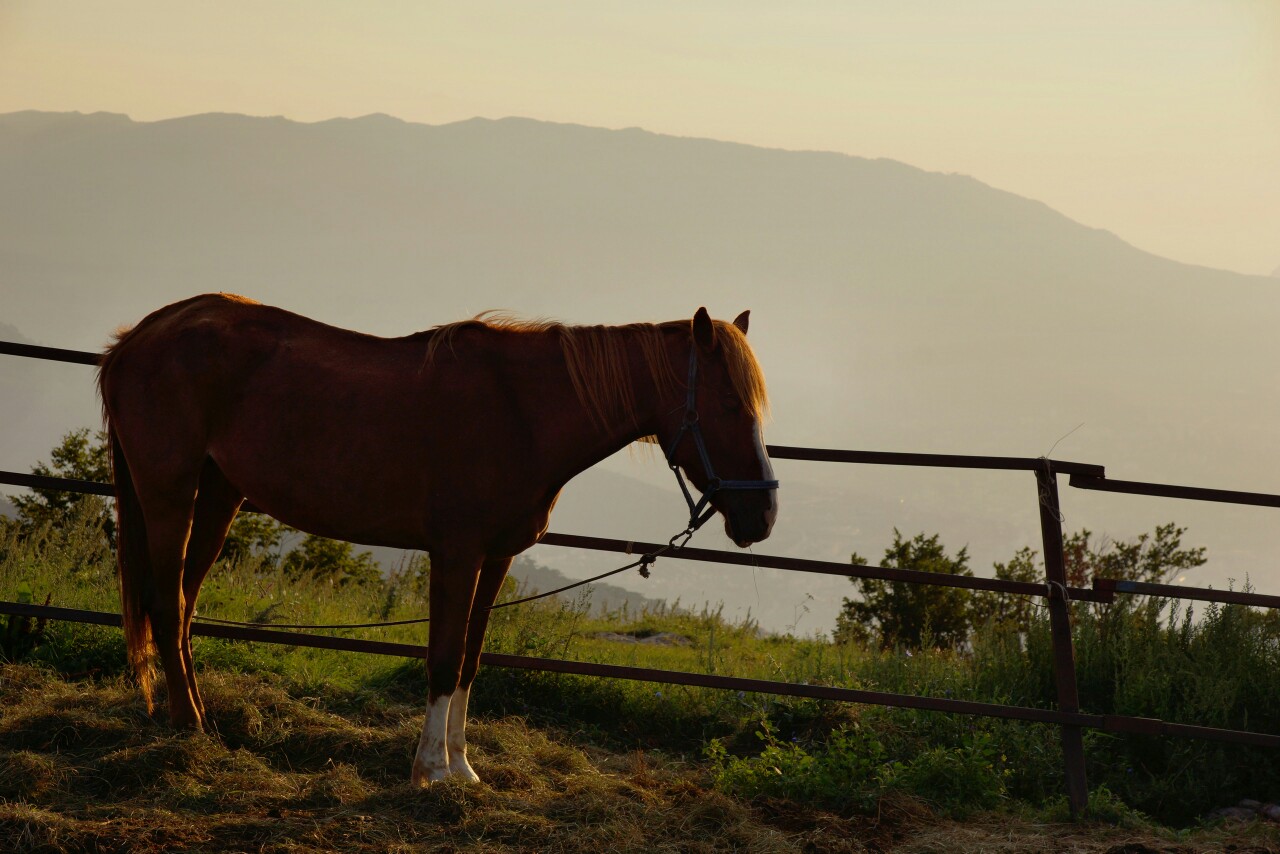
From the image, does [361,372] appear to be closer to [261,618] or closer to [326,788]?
[326,788]

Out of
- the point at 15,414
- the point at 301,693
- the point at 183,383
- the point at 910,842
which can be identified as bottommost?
the point at 910,842

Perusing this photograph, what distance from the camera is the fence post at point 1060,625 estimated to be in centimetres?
475

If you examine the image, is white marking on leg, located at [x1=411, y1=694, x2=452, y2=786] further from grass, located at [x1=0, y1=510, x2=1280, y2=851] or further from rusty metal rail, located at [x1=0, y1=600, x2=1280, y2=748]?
rusty metal rail, located at [x1=0, y1=600, x2=1280, y2=748]

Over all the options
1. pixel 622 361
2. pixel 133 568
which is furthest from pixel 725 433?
pixel 133 568

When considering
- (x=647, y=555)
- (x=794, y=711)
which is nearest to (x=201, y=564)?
(x=647, y=555)

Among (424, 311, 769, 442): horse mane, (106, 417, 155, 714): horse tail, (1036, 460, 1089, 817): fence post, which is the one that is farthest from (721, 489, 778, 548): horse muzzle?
(106, 417, 155, 714): horse tail

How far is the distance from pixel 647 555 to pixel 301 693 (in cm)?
204

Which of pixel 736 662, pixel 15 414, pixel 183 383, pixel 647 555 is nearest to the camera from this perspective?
pixel 183 383

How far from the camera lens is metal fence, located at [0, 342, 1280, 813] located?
15.5 ft

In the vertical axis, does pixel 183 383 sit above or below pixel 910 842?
above

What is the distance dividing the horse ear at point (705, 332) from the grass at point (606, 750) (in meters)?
1.80

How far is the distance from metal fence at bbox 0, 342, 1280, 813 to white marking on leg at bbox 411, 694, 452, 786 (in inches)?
27.9

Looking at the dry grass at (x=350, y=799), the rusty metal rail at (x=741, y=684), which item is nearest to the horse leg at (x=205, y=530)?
the rusty metal rail at (x=741, y=684)

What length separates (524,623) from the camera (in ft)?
20.9
